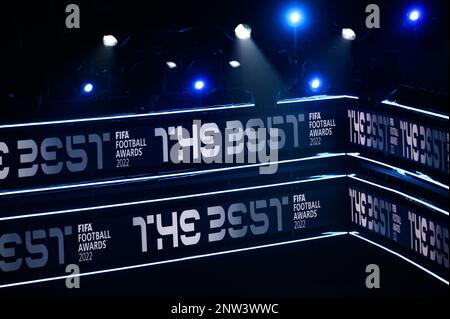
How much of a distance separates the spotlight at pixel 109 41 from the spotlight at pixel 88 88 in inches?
12.4

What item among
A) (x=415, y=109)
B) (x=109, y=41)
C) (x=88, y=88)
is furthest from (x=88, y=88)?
(x=415, y=109)

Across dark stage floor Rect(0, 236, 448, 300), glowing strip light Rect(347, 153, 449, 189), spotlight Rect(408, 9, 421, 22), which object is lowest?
dark stage floor Rect(0, 236, 448, 300)

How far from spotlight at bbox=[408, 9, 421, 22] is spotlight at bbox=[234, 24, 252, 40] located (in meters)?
1.22

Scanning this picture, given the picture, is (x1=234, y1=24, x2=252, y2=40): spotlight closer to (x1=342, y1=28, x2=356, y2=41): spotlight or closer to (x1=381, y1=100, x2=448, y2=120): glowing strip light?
(x1=342, y1=28, x2=356, y2=41): spotlight

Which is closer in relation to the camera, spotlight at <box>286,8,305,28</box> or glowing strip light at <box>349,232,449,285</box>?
glowing strip light at <box>349,232,449,285</box>

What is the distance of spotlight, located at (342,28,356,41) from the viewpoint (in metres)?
6.56

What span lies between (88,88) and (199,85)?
87 cm

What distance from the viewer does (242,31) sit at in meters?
6.39

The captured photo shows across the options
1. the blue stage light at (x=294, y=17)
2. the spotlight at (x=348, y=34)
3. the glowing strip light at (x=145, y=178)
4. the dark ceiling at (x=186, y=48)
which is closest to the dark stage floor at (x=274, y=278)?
the glowing strip light at (x=145, y=178)

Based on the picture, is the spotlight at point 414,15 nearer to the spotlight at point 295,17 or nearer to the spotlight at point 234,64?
the spotlight at point 295,17

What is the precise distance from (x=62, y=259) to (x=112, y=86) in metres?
1.34

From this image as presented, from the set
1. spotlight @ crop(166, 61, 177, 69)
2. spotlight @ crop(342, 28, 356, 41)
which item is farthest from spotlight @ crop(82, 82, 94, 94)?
spotlight @ crop(342, 28, 356, 41)

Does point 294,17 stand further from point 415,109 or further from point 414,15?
point 415,109

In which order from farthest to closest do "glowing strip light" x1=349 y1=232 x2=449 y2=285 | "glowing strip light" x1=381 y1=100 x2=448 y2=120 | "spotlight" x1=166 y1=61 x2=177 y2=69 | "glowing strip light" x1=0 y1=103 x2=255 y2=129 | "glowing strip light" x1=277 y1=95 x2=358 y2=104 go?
1. "glowing strip light" x1=277 y1=95 x2=358 y2=104
2. "spotlight" x1=166 y1=61 x2=177 y2=69
3. "glowing strip light" x1=0 y1=103 x2=255 y2=129
4. "glowing strip light" x1=349 y1=232 x2=449 y2=285
5. "glowing strip light" x1=381 y1=100 x2=448 y2=120
